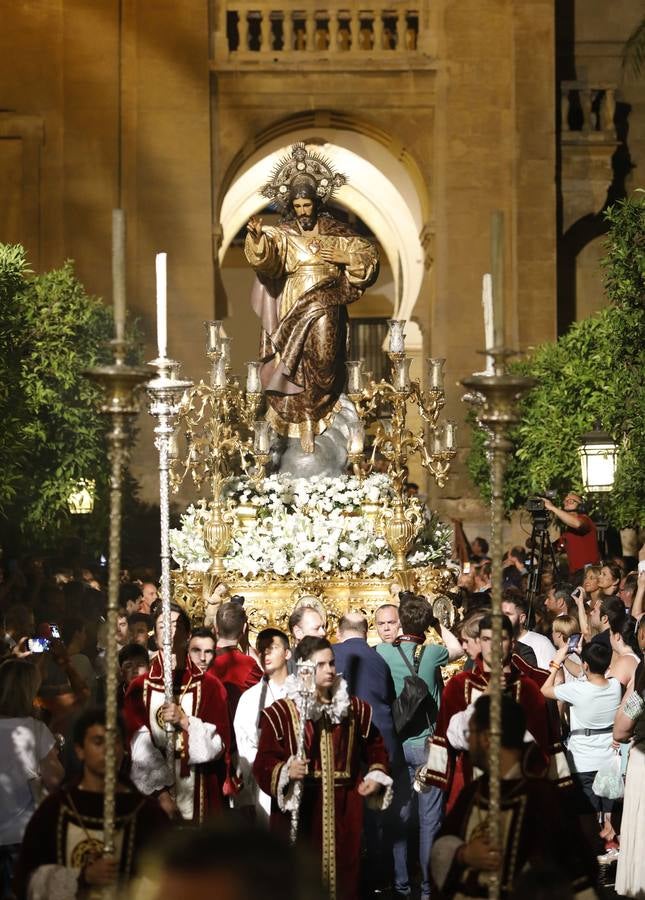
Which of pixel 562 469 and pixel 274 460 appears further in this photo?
pixel 562 469

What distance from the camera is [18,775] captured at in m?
7.72

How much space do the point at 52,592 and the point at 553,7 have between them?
62.8ft

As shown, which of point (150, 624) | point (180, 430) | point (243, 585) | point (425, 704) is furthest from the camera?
point (180, 430)

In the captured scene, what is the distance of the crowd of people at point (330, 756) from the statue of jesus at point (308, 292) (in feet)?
13.0

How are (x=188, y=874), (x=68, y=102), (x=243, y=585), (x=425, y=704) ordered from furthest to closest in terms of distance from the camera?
1. (x=68, y=102)
2. (x=243, y=585)
3. (x=425, y=704)
4. (x=188, y=874)

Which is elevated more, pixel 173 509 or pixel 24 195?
pixel 24 195

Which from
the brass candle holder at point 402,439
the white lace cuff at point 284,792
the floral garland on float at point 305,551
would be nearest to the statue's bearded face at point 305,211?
the brass candle holder at point 402,439

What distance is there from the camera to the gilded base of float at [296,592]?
1504 centimetres

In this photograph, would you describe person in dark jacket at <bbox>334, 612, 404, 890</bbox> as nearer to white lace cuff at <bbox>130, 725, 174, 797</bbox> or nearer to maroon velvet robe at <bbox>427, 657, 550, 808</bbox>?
maroon velvet robe at <bbox>427, 657, 550, 808</bbox>

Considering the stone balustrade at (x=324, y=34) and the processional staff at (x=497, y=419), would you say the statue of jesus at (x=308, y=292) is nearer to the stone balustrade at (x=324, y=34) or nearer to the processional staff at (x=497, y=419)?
the processional staff at (x=497, y=419)

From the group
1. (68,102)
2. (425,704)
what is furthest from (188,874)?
(68,102)

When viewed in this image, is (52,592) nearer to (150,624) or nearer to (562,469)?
(150,624)

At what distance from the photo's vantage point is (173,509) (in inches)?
1181

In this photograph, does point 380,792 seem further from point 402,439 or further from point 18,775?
point 402,439
